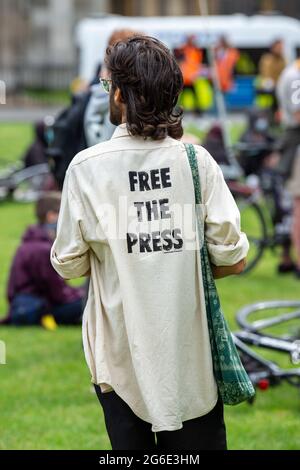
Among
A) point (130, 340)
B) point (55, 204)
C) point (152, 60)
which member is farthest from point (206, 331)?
point (55, 204)

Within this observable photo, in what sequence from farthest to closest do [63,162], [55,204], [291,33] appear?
[291,33], [55,204], [63,162]

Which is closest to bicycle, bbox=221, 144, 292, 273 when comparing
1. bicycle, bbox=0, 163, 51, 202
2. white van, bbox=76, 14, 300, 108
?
bicycle, bbox=0, 163, 51, 202

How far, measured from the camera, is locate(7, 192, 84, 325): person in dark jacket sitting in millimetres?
7984

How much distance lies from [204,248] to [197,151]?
0.30 m

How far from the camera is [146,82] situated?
3.29m

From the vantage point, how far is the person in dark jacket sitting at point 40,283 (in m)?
7.98

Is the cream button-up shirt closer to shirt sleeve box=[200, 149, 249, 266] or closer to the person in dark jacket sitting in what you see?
shirt sleeve box=[200, 149, 249, 266]

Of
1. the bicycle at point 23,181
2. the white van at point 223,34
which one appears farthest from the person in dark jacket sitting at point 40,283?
the white van at point 223,34

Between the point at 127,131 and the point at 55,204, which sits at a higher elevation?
the point at 127,131

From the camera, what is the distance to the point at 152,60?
329 centimetres

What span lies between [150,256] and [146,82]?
517 millimetres

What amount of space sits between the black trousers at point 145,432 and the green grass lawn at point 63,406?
1867mm

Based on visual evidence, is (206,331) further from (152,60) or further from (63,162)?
(63,162)
